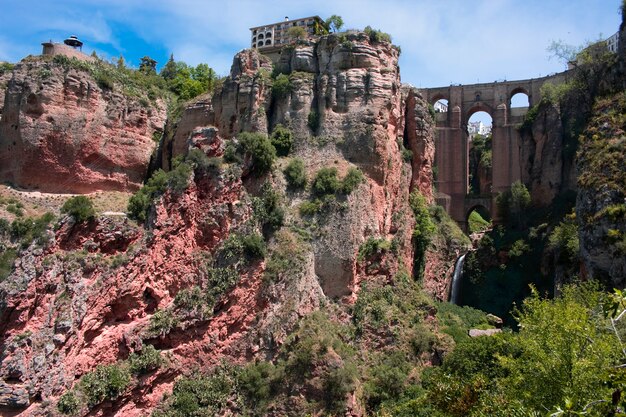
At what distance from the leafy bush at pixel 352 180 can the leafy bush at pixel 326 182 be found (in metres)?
0.34

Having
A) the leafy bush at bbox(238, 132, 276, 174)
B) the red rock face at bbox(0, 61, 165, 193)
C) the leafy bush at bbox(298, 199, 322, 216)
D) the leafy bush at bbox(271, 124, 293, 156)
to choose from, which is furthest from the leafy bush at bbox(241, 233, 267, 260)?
the red rock face at bbox(0, 61, 165, 193)

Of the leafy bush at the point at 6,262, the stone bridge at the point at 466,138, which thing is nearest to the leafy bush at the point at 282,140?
the leafy bush at the point at 6,262

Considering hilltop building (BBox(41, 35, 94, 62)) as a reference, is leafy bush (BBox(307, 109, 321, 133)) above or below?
below

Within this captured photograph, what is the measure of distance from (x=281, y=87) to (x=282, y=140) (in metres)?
3.40

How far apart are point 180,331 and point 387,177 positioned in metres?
15.0

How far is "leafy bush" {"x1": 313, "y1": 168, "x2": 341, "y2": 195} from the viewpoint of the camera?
36.5 m

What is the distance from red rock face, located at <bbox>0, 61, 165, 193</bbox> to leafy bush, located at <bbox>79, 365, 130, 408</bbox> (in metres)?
13.7

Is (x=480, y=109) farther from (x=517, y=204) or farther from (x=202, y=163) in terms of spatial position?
(x=202, y=163)

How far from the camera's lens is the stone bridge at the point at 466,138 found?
55.6 m

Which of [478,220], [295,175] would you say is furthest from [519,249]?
[295,175]

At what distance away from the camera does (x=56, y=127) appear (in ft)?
127

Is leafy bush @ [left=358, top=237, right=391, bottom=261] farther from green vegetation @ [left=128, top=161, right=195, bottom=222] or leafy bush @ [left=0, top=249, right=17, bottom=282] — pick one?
leafy bush @ [left=0, top=249, right=17, bottom=282]

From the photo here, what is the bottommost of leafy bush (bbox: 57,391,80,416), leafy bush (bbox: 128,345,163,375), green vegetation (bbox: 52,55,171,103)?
leafy bush (bbox: 57,391,80,416)

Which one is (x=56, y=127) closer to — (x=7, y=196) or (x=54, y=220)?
(x=7, y=196)
